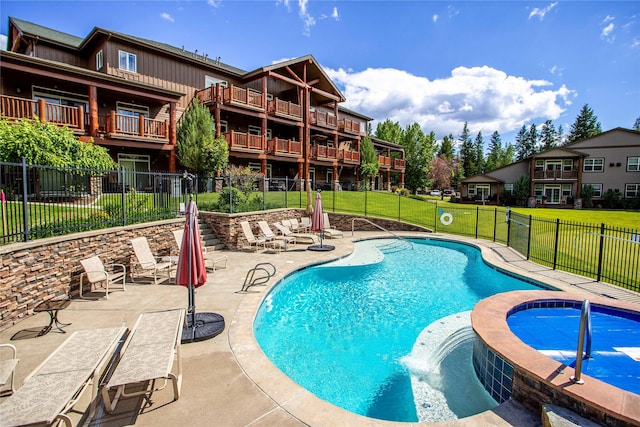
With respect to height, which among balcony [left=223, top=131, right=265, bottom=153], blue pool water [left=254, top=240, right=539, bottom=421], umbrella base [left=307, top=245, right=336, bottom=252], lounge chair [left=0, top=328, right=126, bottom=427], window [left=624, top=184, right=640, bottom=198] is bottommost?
blue pool water [left=254, top=240, right=539, bottom=421]

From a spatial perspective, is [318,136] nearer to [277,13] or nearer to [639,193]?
[277,13]

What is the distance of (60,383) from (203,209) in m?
11.3

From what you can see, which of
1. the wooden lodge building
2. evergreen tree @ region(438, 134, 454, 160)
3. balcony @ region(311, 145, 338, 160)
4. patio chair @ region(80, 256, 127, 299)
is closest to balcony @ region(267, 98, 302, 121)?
the wooden lodge building

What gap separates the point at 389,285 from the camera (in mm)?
9570

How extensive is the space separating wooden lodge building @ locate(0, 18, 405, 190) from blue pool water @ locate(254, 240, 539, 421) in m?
13.8

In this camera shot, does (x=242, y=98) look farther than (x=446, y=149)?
No

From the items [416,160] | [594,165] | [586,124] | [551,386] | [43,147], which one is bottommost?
[551,386]

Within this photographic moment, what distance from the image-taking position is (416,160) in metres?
50.1

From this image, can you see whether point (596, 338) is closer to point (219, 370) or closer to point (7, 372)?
point (219, 370)

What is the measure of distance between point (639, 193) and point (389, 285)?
145ft

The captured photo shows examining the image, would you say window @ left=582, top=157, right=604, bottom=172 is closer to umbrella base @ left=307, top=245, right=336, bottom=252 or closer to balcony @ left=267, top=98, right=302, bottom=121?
balcony @ left=267, top=98, right=302, bottom=121

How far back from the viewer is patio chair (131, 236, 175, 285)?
827 cm

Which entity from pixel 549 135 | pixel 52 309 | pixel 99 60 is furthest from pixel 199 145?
pixel 549 135

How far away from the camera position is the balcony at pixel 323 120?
28130mm
